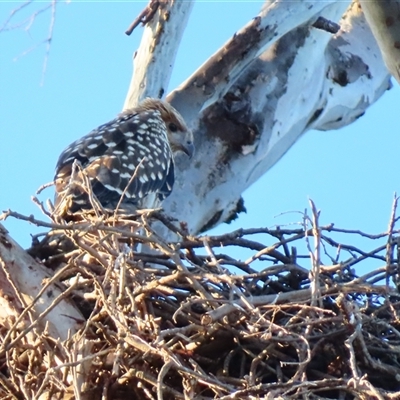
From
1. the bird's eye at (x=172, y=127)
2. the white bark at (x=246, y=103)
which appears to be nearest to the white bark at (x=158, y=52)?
the white bark at (x=246, y=103)

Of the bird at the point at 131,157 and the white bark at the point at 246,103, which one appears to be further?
the white bark at the point at 246,103

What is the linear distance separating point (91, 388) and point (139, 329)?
30 cm

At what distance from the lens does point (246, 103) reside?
5332 millimetres

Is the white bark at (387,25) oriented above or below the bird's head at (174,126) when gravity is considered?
below

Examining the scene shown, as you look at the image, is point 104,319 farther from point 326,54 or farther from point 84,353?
point 326,54

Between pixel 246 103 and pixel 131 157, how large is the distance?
29.6 inches

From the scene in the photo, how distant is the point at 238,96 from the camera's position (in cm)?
532

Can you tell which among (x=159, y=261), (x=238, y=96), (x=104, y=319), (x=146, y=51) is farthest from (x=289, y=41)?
(x=104, y=319)

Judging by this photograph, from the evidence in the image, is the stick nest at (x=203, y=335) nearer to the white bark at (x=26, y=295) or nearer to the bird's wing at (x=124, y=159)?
the white bark at (x=26, y=295)

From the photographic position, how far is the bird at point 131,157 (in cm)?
475

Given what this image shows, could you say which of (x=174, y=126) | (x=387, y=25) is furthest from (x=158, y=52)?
(x=387, y=25)

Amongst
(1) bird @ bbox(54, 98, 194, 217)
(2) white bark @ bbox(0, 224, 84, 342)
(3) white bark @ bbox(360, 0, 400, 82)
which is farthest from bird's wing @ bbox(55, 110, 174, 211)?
(3) white bark @ bbox(360, 0, 400, 82)

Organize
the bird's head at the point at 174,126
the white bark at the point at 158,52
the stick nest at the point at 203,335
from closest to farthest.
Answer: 1. the stick nest at the point at 203,335
2. the white bark at the point at 158,52
3. the bird's head at the point at 174,126

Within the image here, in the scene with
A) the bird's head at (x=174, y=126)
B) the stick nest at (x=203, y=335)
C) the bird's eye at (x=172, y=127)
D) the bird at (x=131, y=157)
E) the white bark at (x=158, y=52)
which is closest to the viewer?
the stick nest at (x=203, y=335)
